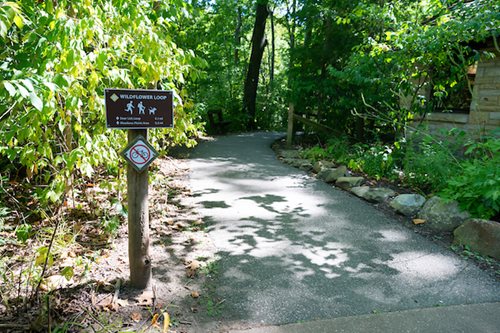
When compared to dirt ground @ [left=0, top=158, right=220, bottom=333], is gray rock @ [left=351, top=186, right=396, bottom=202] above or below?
above

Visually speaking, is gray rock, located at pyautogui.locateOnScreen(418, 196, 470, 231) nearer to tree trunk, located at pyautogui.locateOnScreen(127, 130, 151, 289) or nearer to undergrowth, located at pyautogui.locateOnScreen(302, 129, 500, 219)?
undergrowth, located at pyautogui.locateOnScreen(302, 129, 500, 219)

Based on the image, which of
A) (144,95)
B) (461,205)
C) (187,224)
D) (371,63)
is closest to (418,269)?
(461,205)

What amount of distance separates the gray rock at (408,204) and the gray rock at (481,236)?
0.85m

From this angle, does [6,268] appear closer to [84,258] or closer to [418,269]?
[84,258]

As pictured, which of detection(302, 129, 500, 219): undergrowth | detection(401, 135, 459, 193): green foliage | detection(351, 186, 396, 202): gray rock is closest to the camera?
detection(302, 129, 500, 219): undergrowth

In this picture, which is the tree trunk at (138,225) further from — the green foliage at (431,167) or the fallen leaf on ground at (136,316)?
the green foliage at (431,167)

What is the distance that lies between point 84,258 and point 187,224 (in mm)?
1470

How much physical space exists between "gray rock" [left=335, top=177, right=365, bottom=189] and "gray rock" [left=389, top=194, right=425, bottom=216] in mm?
1052

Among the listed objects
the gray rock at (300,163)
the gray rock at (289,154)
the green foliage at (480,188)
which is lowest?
the gray rock at (300,163)

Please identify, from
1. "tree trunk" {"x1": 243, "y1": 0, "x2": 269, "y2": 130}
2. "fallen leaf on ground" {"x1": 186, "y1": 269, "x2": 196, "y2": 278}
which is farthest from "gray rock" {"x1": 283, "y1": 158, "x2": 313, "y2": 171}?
"tree trunk" {"x1": 243, "y1": 0, "x2": 269, "y2": 130}

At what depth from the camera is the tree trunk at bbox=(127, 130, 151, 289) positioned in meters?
2.91

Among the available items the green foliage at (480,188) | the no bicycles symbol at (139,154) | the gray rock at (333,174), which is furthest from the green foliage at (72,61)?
the gray rock at (333,174)

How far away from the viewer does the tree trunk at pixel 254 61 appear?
1645 cm

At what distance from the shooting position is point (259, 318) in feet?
9.34
